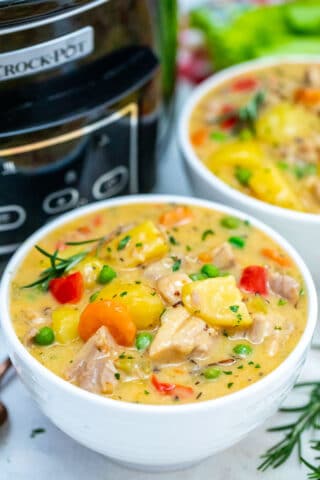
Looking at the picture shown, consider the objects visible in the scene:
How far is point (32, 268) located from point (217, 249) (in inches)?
11.8

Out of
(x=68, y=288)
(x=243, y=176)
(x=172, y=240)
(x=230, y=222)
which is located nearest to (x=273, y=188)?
(x=243, y=176)

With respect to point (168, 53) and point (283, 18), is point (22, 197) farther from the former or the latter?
point (283, 18)

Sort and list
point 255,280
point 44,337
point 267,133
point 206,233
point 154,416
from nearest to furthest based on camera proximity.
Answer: point 154,416 → point 44,337 → point 255,280 → point 206,233 → point 267,133

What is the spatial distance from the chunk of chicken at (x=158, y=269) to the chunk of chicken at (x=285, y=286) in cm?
16

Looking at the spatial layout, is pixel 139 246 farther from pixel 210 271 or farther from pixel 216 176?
pixel 216 176

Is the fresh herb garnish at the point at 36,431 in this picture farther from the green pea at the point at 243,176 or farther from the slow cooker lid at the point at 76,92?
the green pea at the point at 243,176

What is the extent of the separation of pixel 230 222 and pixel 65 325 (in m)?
0.37

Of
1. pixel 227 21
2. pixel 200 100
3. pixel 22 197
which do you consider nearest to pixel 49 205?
pixel 22 197

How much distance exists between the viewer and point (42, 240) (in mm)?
1458

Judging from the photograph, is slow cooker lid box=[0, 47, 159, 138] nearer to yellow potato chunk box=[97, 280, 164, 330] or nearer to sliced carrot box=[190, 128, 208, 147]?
sliced carrot box=[190, 128, 208, 147]

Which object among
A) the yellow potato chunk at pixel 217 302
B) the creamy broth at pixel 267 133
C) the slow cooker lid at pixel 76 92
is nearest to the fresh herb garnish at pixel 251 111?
the creamy broth at pixel 267 133

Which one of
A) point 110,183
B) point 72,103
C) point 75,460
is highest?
point 72,103

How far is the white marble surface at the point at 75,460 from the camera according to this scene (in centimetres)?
133

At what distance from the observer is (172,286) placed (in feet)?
4.26
